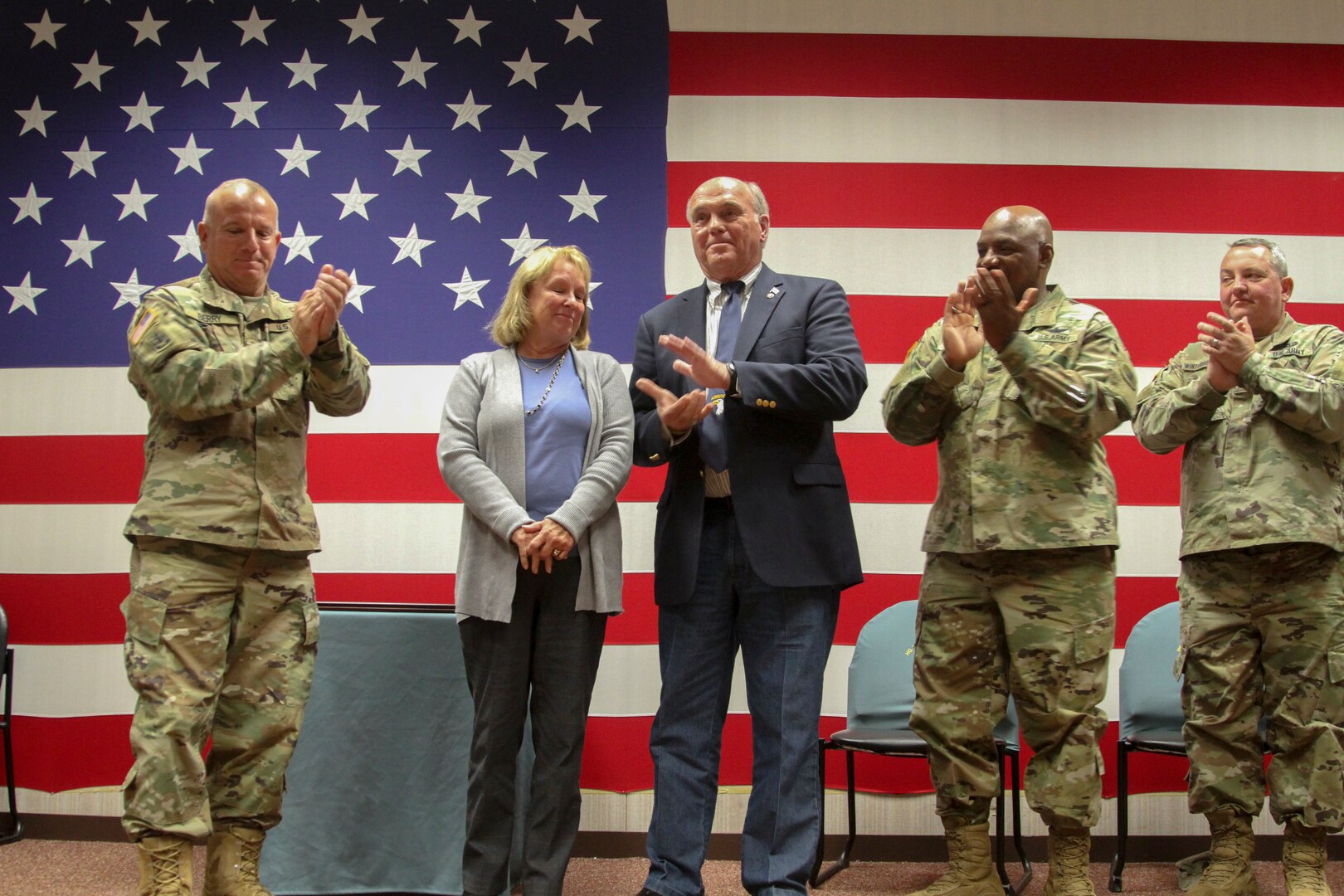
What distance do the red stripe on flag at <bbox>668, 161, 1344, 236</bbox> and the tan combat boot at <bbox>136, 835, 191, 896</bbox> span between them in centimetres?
252

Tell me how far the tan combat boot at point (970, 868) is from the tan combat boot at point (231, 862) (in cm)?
168

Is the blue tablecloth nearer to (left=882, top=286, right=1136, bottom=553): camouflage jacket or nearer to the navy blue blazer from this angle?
the navy blue blazer

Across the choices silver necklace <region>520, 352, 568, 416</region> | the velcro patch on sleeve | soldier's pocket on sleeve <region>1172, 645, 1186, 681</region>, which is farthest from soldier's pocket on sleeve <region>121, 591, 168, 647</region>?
soldier's pocket on sleeve <region>1172, 645, 1186, 681</region>

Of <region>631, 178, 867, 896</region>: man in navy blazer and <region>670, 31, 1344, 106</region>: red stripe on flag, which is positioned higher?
<region>670, 31, 1344, 106</region>: red stripe on flag

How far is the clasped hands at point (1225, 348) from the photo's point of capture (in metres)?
2.92

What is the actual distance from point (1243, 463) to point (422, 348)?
267 cm

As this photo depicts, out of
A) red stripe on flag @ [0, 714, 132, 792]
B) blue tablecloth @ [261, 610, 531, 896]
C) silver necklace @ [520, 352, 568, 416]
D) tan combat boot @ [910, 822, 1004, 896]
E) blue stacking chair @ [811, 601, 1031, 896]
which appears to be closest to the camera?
tan combat boot @ [910, 822, 1004, 896]

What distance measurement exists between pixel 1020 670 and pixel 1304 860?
3.59 feet

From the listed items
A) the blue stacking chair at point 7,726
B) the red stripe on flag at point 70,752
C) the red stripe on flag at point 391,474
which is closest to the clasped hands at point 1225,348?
the red stripe on flag at point 391,474

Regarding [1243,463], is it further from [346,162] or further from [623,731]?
[346,162]

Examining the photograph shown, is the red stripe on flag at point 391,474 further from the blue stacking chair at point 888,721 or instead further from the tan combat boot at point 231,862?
the tan combat boot at point 231,862

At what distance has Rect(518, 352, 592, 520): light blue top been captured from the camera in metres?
2.75

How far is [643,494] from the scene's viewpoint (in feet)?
12.5

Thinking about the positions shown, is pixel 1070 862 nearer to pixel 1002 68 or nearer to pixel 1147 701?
pixel 1147 701
